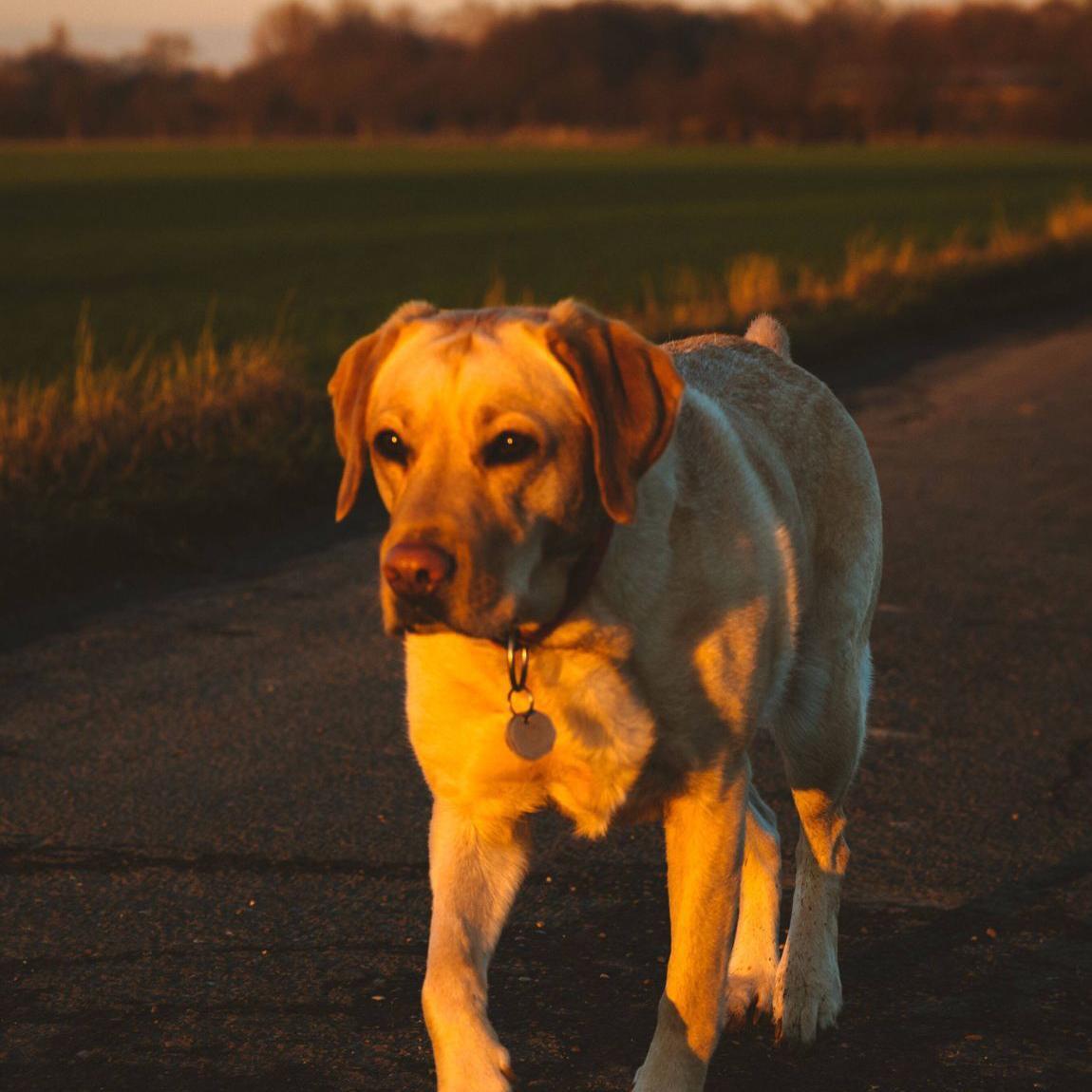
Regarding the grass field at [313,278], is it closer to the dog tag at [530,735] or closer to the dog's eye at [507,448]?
the dog tag at [530,735]

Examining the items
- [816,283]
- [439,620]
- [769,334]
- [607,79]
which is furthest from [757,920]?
[607,79]

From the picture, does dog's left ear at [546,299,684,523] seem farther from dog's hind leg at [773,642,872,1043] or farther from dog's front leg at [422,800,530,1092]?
dog's hind leg at [773,642,872,1043]

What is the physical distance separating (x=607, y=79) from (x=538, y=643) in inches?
6346

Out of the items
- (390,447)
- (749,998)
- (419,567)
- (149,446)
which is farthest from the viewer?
(149,446)

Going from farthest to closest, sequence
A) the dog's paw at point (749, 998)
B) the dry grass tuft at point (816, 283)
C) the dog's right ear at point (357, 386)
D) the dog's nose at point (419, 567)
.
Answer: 1. the dry grass tuft at point (816, 283)
2. the dog's paw at point (749, 998)
3. the dog's right ear at point (357, 386)
4. the dog's nose at point (419, 567)

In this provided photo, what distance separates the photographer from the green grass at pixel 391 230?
70.8 feet

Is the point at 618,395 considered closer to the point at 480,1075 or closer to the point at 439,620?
the point at 439,620

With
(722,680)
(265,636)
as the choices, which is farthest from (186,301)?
(722,680)

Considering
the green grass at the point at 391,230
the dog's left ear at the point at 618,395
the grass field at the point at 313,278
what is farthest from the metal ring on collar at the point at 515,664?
the green grass at the point at 391,230

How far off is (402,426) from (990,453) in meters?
9.27

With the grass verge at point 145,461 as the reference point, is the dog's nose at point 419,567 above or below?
above

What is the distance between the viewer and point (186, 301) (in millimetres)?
23641

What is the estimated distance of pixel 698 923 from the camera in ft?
11.8

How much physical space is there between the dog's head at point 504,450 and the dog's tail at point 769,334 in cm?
168
